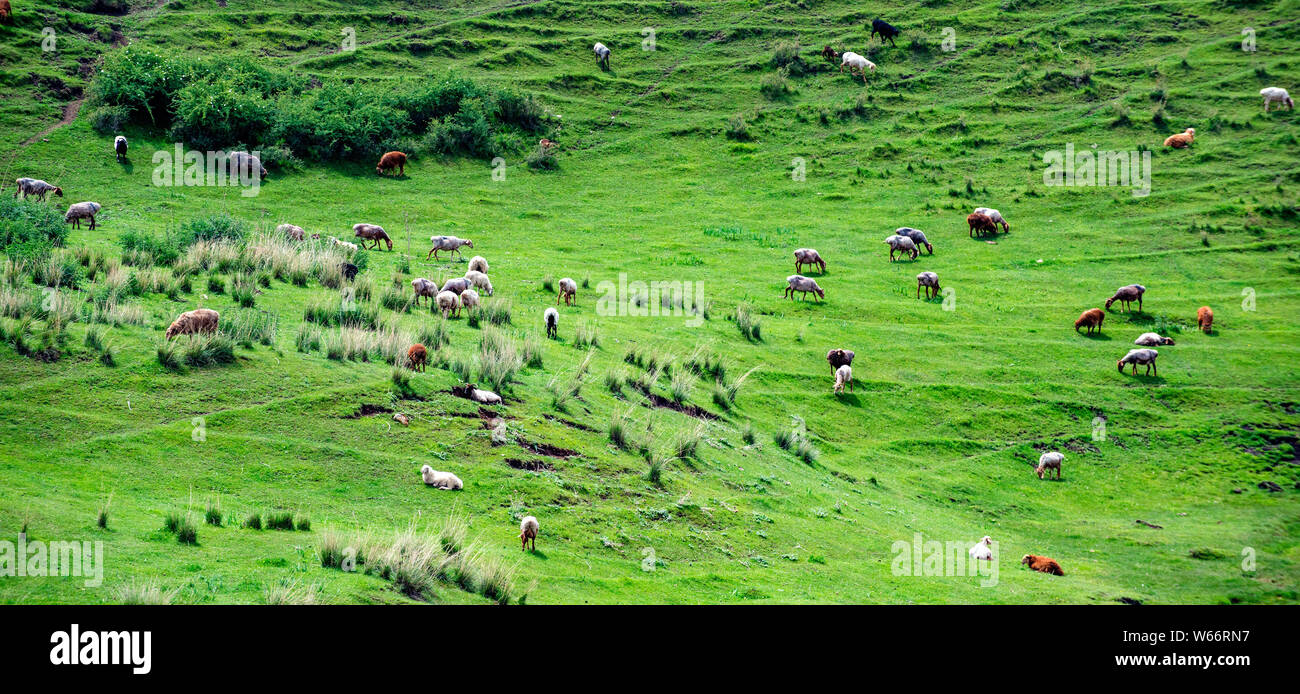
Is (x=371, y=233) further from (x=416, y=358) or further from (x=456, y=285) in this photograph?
(x=416, y=358)

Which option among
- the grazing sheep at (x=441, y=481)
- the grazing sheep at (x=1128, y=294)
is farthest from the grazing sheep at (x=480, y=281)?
the grazing sheep at (x=1128, y=294)

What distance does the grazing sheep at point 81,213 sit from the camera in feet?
101

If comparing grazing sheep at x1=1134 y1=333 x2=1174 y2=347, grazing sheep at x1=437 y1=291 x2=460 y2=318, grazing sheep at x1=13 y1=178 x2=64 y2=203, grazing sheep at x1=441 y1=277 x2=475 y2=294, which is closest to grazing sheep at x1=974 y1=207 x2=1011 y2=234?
grazing sheep at x1=1134 y1=333 x2=1174 y2=347

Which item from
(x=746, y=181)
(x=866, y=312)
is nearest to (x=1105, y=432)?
(x=866, y=312)

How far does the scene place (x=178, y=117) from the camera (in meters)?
42.9

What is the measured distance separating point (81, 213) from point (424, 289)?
41.6ft

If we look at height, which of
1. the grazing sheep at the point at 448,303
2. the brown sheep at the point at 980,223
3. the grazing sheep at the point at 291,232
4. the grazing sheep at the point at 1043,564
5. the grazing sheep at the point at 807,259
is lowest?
the grazing sheep at the point at 1043,564

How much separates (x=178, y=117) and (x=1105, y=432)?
38.5 metres

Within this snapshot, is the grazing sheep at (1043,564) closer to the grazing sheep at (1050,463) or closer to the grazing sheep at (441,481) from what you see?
the grazing sheep at (1050,463)

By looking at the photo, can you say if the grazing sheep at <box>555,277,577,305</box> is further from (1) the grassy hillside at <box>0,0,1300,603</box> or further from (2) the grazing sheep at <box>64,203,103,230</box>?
(2) the grazing sheep at <box>64,203,103,230</box>

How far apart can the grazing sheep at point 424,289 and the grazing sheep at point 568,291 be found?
15.7 feet

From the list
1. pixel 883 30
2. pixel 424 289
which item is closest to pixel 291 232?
pixel 424 289

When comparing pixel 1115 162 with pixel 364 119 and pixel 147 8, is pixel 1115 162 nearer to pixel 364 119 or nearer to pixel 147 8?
pixel 364 119
